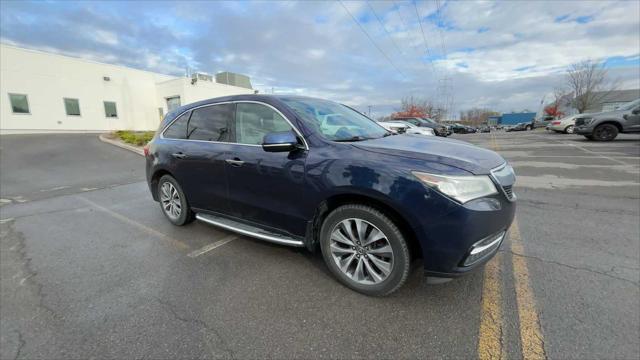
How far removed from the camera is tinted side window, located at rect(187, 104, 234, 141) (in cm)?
328

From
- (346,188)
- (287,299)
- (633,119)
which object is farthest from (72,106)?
(633,119)

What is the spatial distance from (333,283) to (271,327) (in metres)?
0.73

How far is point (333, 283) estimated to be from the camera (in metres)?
2.64

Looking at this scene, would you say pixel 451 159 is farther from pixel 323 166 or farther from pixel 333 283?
pixel 333 283

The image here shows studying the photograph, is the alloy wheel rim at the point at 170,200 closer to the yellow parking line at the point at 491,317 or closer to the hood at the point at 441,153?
the hood at the point at 441,153

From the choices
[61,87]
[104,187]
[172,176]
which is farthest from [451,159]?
[61,87]

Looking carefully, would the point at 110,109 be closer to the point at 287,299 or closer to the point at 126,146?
the point at 126,146

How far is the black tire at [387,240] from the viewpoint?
2199mm

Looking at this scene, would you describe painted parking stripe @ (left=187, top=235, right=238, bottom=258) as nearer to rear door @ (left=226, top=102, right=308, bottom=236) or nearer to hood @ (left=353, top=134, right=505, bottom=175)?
rear door @ (left=226, top=102, right=308, bottom=236)

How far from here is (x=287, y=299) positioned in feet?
7.98

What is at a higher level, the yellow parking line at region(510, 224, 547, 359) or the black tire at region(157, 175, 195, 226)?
the black tire at region(157, 175, 195, 226)

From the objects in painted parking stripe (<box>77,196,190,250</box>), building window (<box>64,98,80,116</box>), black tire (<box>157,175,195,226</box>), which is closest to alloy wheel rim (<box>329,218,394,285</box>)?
painted parking stripe (<box>77,196,190,250</box>)

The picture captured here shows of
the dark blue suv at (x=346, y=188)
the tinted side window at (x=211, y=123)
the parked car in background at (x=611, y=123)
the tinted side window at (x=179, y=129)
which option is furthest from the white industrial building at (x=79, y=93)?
the parked car in background at (x=611, y=123)

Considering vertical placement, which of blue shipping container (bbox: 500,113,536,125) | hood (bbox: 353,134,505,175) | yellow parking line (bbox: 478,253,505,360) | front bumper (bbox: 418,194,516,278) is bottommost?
yellow parking line (bbox: 478,253,505,360)
